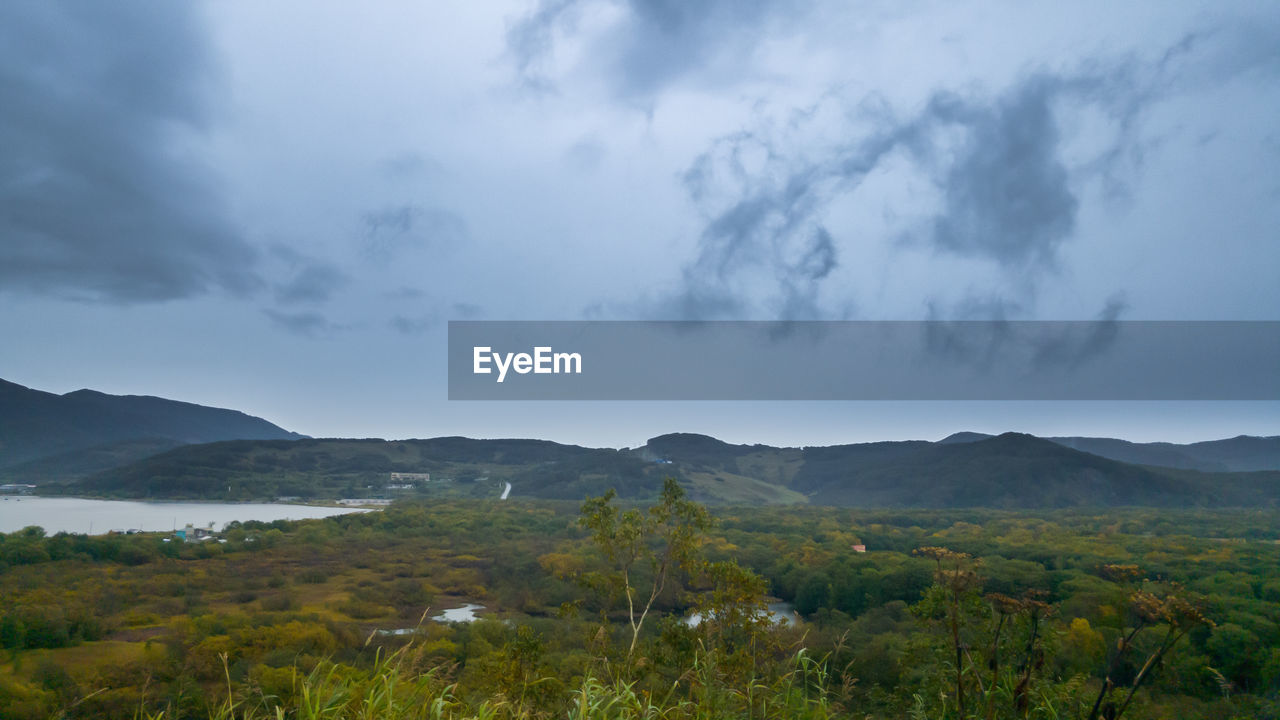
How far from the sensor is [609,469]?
141125mm

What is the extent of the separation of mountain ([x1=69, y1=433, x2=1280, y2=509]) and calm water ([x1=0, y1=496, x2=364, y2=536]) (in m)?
8.14

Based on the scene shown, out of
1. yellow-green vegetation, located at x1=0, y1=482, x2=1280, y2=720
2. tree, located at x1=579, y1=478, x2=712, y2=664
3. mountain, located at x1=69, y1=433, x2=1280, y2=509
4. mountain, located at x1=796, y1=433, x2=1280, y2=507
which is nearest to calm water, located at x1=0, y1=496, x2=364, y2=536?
→ mountain, located at x1=69, y1=433, x2=1280, y2=509

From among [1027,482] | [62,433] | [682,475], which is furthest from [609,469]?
[62,433]

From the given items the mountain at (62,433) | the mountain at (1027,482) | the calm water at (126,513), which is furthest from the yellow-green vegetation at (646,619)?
the mountain at (62,433)

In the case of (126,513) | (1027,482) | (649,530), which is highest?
(649,530)

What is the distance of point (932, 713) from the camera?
5.18 metres

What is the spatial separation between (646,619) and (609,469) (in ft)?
352

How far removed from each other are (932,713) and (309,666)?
28.0 m

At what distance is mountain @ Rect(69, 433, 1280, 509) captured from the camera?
11875 cm

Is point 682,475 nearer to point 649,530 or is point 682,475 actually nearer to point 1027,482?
point 1027,482

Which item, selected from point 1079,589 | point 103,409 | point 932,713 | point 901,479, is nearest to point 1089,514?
point 901,479

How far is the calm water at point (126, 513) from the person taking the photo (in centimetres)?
8106

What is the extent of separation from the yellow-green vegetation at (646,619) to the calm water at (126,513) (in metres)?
19.6

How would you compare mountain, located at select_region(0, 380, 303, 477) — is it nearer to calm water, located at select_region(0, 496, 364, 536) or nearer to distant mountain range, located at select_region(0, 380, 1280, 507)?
distant mountain range, located at select_region(0, 380, 1280, 507)
